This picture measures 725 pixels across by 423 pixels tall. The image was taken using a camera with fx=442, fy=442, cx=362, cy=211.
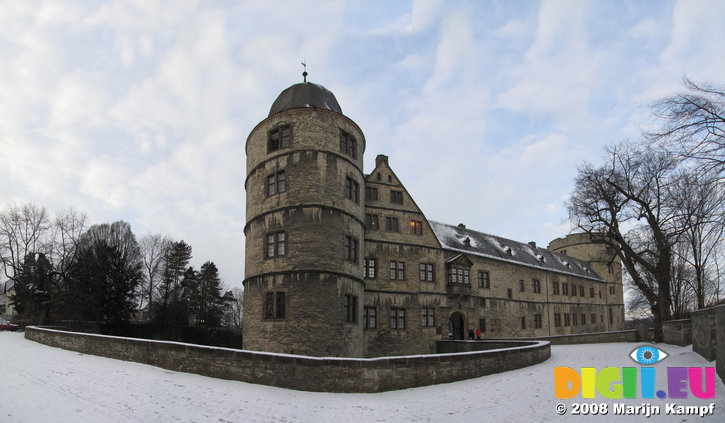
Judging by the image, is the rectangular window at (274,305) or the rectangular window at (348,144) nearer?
the rectangular window at (274,305)

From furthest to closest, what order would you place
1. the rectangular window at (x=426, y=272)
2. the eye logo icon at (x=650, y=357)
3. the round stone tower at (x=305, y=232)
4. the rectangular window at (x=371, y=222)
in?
the rectangular window at (x=426, y=272)
the rectangular window at (x=371, y=222)
the round stone tower at (x=305, y=232)
the eye logo icon at (x=650, y=357)

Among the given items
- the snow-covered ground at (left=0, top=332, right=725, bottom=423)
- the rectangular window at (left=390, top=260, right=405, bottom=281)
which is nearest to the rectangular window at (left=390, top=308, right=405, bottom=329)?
the rectangular window at (left=390, top=260, right=405, bottom=281)

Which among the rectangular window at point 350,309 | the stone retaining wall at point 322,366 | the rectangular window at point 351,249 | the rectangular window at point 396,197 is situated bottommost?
the stone retaining wall at point 322,366

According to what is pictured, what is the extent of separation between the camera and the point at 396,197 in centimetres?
3164

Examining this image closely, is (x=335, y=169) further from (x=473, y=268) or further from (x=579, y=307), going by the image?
(x=579, y=307)

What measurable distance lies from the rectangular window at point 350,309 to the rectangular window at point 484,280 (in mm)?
16788

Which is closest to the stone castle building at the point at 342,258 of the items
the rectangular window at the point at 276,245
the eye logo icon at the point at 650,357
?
the rectangular window at the point at 276,245

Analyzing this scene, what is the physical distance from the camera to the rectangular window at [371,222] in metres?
29.9

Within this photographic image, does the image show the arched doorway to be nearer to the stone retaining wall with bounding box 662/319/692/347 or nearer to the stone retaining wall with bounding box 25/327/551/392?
the stone retaining wall with bounding box 662/319/692/347

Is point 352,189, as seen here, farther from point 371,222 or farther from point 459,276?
point 459,276

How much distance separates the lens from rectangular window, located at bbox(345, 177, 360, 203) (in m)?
24.2

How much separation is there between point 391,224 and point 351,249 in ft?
25.3

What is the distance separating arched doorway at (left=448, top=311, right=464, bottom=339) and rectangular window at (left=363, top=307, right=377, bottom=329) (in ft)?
27.6

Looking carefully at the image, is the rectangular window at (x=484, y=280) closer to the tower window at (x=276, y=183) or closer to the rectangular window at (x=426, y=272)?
the rectangular window at (x=426, y=272)
